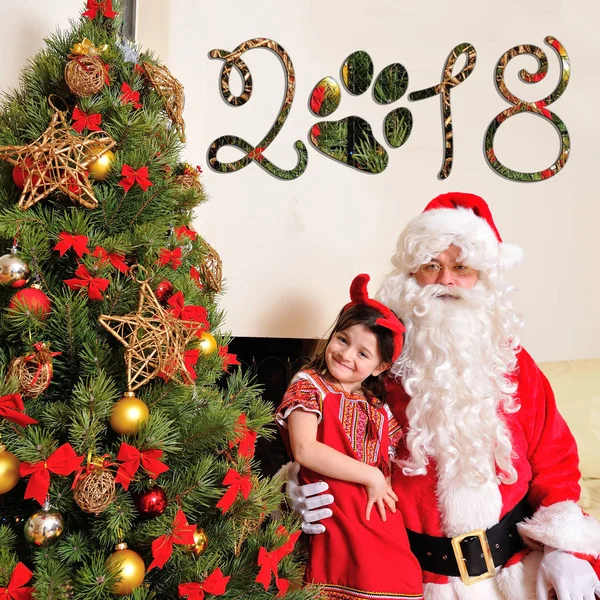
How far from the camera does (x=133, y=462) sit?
92 cm

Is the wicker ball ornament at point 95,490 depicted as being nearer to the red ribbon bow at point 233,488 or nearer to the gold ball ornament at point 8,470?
the gold ball ornament at point 8,470

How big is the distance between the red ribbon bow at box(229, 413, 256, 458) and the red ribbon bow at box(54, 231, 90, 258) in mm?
409

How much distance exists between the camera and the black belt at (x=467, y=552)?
1475mm

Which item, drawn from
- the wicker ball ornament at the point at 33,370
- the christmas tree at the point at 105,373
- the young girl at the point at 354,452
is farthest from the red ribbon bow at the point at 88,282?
the young girl at the point at 354,452

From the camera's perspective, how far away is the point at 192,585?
38.7 inches

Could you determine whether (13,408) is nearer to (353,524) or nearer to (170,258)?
(170,258)

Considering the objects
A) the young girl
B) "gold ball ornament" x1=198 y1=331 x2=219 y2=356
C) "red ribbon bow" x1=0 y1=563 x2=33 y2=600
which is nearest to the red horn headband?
the young girl

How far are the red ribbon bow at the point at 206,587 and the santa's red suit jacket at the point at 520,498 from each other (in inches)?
26.6

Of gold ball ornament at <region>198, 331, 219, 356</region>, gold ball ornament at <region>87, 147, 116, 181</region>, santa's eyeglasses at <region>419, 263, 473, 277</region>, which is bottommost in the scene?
santa's eyeglasses at <region>419, 263, 473, 277</region>

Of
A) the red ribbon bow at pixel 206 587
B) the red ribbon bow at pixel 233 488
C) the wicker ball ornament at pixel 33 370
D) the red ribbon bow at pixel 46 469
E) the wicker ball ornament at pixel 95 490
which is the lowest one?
the red ribbon bow at pixel 206 587

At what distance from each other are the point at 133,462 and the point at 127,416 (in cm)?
7

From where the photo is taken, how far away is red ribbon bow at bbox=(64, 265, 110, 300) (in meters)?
0.94

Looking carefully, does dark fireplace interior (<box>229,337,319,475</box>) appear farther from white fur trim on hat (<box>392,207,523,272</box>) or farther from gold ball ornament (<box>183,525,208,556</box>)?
gold ball ornament (<box>183,525,208,556</box>)

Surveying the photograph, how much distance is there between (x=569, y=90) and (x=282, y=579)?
2.17m
